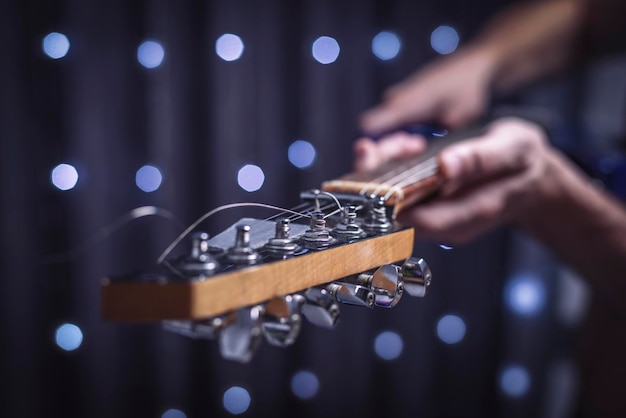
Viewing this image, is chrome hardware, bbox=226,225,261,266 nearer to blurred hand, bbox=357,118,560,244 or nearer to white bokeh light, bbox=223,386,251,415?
blurred hand, bbox=357,118,560,244

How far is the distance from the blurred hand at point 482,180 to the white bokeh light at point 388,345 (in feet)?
2.24

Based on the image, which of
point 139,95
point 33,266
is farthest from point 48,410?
point 139,95

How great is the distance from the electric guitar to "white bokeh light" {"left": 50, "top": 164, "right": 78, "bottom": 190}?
93cm

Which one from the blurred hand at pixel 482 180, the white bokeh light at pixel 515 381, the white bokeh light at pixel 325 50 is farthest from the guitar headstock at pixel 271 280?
the white bokeh light at pixel 515 381

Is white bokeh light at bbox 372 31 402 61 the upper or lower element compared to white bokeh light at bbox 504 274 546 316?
upper

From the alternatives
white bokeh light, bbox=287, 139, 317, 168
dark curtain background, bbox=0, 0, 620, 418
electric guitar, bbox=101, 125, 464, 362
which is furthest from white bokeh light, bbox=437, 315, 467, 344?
electric guitar, bbox=101, 125, 464, 362

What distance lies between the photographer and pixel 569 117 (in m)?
1.78

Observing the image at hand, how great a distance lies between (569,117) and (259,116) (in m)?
0.92

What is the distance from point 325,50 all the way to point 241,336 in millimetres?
1324

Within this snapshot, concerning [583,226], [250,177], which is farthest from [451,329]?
[250,177]

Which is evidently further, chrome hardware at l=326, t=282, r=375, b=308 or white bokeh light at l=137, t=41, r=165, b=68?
white bokeh light at l=137, t=41, r=165, b=68

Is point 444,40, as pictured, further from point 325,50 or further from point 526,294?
point 526,294

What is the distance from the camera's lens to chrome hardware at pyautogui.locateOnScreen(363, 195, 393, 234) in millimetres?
621

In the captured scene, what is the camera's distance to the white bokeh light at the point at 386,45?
1699 millimetres
